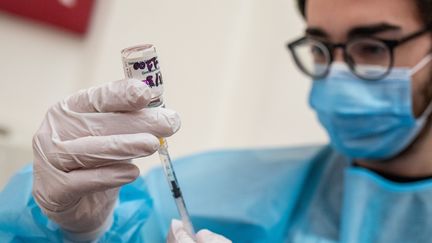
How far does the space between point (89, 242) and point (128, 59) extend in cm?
36

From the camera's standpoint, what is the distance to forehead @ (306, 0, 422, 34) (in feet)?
3.71

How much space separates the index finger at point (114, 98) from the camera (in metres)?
0.72

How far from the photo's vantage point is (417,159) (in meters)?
1.19

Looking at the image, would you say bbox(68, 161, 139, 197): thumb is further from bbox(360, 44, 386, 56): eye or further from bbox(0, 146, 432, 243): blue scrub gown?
bbox(360, 44, 386, 56): eye

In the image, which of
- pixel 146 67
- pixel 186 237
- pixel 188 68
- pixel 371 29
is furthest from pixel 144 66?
pixel 188 68

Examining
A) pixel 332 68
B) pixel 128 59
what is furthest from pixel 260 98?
pixel 128 59

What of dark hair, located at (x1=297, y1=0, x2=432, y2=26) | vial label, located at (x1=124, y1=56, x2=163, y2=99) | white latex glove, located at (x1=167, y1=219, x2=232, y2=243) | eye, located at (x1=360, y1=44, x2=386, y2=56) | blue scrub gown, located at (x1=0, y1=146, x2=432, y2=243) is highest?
vial label, located at (x1=124, y1=56, x2=163, y2=99)

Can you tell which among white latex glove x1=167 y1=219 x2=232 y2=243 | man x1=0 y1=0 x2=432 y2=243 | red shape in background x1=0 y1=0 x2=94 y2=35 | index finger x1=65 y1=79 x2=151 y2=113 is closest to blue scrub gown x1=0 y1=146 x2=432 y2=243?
man x1=0 y1=0 x2=432 y2=243

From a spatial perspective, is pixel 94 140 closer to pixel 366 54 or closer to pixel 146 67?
pixel 146 67

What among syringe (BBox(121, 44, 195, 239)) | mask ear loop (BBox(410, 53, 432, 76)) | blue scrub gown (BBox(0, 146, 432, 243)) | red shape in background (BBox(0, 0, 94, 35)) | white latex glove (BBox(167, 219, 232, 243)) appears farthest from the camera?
red shape in background (BBox(0, 0, 94, 35))

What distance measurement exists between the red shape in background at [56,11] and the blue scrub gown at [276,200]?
53cm

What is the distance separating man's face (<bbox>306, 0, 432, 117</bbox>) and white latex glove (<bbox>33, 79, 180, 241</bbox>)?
0.55m

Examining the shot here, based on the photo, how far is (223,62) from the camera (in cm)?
165

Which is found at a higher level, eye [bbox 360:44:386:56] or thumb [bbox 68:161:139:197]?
eye [bbox 360:44:386:56]
